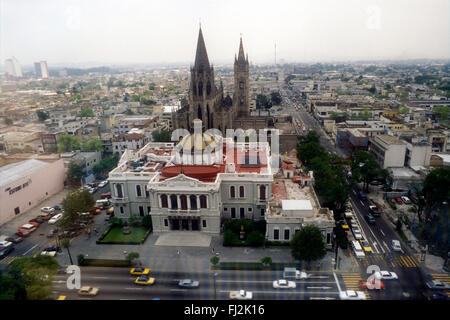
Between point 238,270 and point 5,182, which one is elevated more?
point 5,182

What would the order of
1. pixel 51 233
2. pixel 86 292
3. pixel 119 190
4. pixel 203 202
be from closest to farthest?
pixel 86 292 → pixel 203 202 → pixel 51 233 → pixel 119 190

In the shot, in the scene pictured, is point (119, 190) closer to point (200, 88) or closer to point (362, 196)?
point (200, 88)

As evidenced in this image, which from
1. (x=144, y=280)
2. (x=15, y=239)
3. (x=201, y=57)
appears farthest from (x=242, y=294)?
(x=201, y=57)

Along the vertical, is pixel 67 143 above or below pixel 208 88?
below

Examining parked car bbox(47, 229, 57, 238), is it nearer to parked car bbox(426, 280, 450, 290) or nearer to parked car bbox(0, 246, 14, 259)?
parked car bbox(0, 246, 14, 259)

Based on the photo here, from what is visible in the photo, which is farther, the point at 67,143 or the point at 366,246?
the point at 67,143
